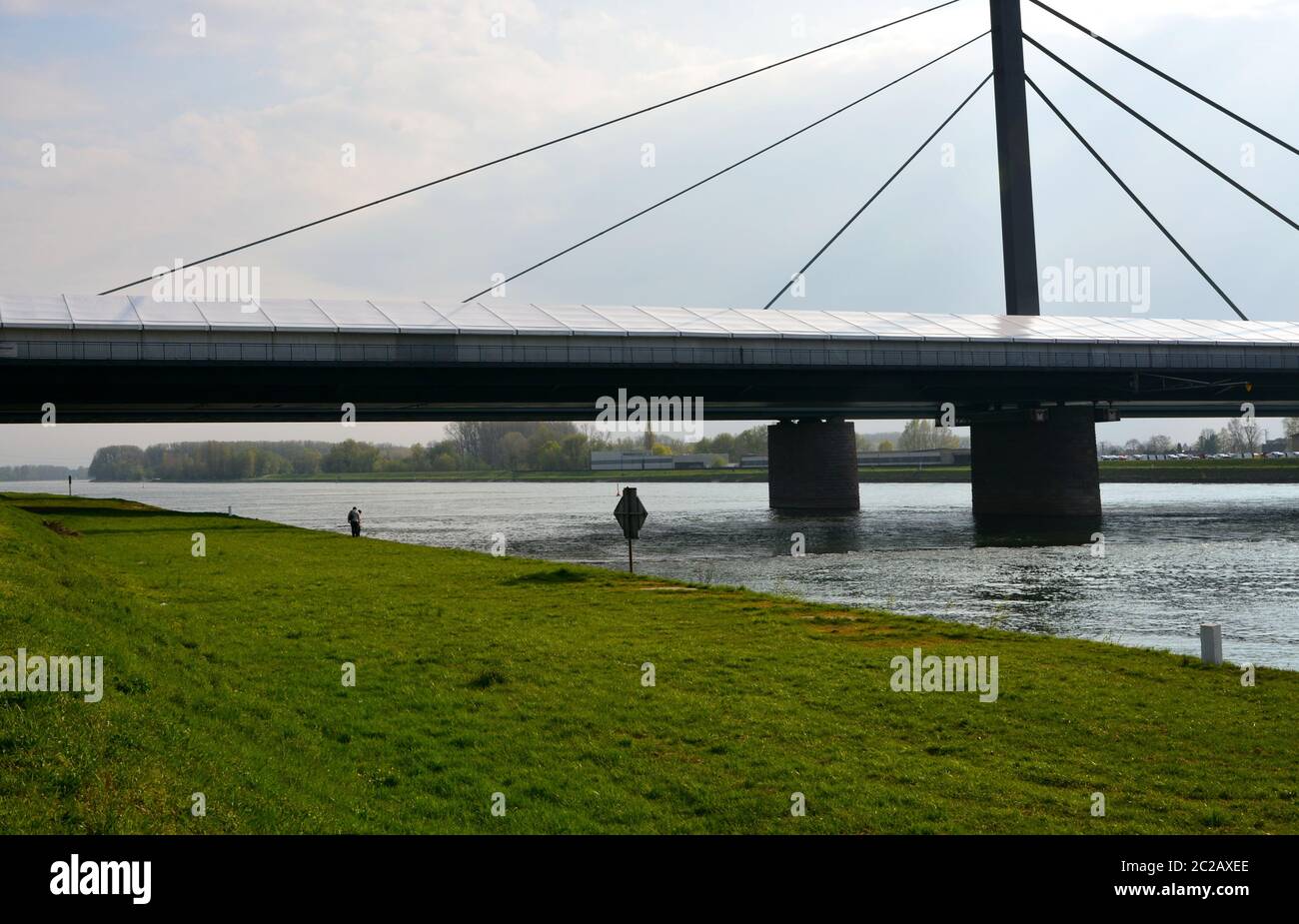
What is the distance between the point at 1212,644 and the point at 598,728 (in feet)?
31.8

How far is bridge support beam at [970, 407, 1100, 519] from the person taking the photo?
72.6 m

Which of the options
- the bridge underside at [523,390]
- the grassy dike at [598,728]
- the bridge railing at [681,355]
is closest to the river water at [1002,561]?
the grassy dike at [598,728]

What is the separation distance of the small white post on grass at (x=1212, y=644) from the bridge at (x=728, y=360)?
41.4 m

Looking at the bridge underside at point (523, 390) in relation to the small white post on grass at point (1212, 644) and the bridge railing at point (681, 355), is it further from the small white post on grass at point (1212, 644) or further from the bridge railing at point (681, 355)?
the small white post on grass at point (1212, 644)

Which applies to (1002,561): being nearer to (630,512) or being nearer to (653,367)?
(630,512)

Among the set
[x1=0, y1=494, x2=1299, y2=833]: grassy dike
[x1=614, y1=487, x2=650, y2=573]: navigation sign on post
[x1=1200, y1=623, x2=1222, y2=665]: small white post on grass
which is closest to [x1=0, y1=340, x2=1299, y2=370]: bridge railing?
[x1=614, y1=487, x2=650, y2=573]: navigation sign on post

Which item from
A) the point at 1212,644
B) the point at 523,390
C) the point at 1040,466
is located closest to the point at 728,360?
the point at 523,390

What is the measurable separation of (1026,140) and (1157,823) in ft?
232

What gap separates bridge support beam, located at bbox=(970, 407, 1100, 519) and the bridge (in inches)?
5.7

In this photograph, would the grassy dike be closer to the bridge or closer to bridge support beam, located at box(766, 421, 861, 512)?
the bridge

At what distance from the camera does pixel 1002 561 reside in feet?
137

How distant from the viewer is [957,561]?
42.2 meters

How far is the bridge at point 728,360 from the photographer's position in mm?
51625
